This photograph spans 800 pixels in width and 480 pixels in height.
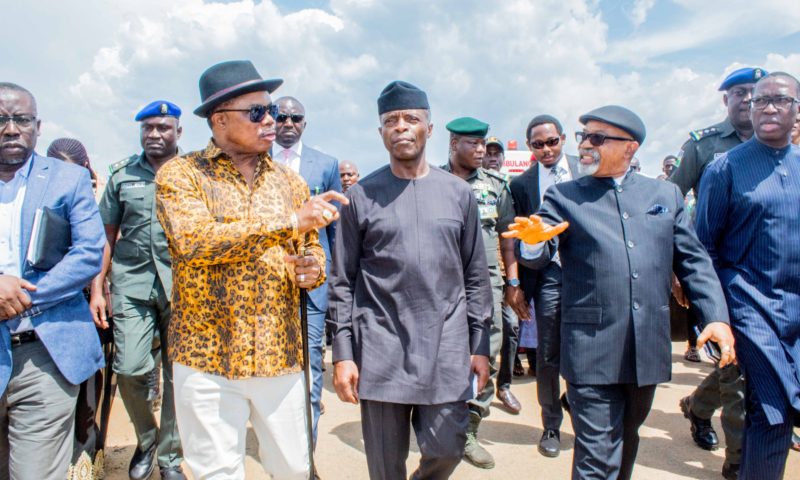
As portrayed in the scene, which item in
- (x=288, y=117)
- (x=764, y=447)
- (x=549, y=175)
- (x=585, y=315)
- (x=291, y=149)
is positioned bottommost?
(x=764, y=447)

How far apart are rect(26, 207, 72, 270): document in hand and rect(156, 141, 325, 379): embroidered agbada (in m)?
0.79

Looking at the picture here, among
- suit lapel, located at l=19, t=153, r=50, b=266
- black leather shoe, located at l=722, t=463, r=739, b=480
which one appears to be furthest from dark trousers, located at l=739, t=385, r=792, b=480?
suit lapel, located at l=19, t=153, r=50, b=266

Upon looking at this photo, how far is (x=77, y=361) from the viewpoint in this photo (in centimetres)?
304

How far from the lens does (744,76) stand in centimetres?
456

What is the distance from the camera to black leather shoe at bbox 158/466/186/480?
3986 millimetres

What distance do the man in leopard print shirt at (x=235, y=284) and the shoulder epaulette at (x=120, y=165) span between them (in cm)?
194

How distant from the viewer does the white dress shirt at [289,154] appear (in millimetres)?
4866

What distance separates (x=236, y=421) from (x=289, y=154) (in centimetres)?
274

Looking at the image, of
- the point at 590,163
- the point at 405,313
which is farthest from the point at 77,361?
the point at 590,163

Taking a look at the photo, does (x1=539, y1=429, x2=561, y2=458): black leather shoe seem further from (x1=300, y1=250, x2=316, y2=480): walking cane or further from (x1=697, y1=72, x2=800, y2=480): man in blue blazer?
(x1=300, y1=250, x2=316, y2=480): walking cane

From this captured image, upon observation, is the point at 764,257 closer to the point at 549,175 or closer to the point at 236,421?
the point at 549,175

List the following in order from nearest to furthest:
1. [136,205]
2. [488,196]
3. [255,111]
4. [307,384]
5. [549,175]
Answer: [255,111] < [307,384] < [136,205] < [488,196] < [549,175]

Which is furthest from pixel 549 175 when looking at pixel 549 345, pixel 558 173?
pixel 549 345

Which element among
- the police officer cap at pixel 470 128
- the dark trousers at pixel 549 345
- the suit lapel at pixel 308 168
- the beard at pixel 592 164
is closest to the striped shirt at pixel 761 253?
the beard at pixel 592 164
